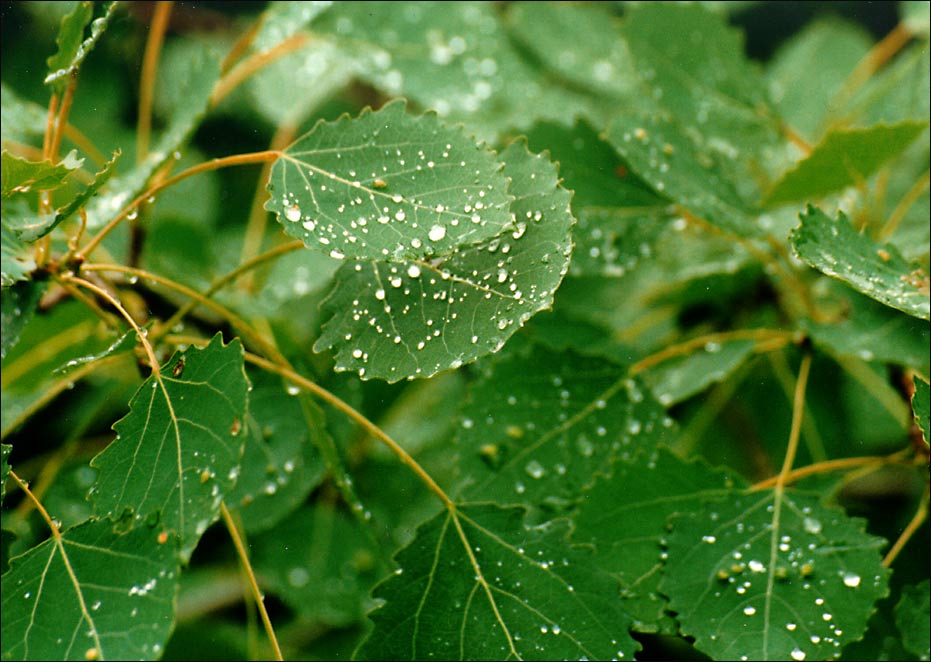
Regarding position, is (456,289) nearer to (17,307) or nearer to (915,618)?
(17,307)

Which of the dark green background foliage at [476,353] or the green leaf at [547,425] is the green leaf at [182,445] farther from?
the green leaf at [547,425]

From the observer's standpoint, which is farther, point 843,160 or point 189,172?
point 843,160

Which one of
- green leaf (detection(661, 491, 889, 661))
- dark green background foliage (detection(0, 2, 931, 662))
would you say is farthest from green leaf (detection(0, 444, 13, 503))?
green leaf (detection(661, 491, 889, 661))

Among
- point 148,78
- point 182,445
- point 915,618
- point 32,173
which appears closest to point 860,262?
point 915,618

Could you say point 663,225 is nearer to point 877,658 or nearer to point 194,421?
point 877,658

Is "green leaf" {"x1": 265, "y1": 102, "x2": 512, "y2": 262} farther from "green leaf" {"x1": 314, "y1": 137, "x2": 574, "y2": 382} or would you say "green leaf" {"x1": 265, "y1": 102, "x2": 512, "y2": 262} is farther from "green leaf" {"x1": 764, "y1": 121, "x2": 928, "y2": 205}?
"green leaf" {"x1": 764, "y1": 121, "x2": 928, "y2": 205}

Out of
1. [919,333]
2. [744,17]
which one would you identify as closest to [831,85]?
[744,17]
